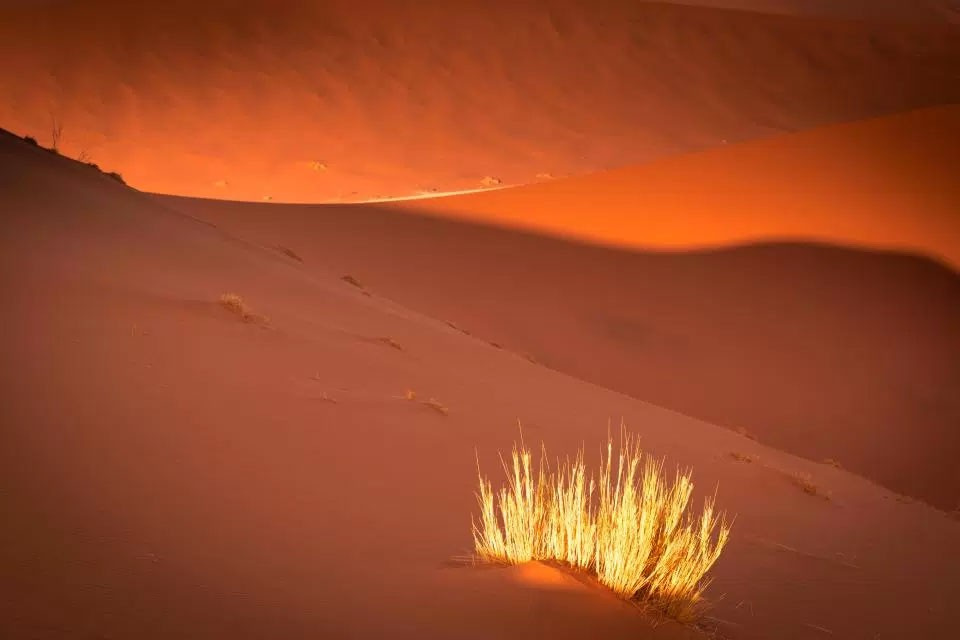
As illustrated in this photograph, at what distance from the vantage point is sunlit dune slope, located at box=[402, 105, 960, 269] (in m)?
17.2

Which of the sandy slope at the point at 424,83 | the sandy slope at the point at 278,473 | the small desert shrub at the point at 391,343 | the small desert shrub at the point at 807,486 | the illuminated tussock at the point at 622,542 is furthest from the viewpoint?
the sandy slope at the point at 424,83

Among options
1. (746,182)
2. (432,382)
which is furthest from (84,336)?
(746,182)

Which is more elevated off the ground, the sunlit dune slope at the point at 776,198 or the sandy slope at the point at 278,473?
the sunlit dune slope at the point at 776,198

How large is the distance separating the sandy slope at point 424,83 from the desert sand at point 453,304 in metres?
0.15

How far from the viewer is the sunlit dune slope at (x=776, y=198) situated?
677 inches

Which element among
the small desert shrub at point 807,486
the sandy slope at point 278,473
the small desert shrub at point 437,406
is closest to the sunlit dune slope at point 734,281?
the sandy slope at point 278,473

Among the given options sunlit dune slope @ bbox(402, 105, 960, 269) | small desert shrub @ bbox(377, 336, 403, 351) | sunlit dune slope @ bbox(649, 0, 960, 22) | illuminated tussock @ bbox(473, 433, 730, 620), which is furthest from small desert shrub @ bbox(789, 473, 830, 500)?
sunlit dune slope @ bbox(649, 0, 960, 22)

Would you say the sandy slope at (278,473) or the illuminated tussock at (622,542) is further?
the illuminated tussock at (622,542)

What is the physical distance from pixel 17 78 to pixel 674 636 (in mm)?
29424

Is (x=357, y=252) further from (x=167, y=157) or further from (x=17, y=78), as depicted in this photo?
(x=17, y=78)

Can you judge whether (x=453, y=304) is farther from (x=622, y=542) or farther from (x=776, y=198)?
(x=622, y=542)

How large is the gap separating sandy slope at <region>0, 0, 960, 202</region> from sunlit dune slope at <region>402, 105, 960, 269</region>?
3451mm

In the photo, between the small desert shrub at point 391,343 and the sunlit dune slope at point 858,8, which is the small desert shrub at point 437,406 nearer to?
the small desert shrub at point 391,343

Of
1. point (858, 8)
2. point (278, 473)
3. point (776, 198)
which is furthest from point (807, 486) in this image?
point (858, 8)
